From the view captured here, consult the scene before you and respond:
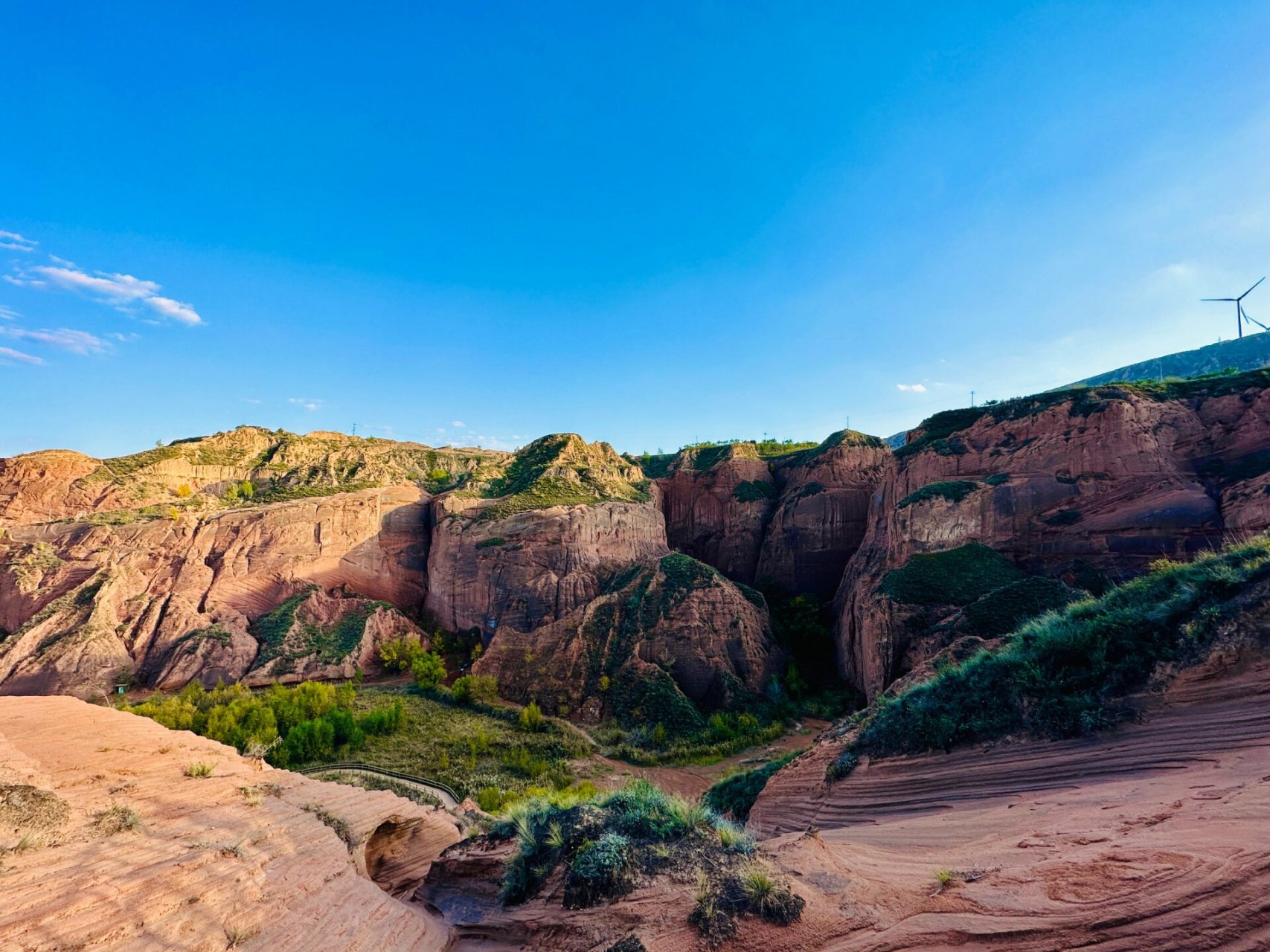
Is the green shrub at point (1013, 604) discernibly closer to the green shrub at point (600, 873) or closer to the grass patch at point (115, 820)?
the green shrub at point (600, 873)

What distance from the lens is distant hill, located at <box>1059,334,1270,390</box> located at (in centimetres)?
6275

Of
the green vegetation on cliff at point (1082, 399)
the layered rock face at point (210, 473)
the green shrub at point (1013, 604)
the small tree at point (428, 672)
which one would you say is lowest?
the small tree at point (428, 672)

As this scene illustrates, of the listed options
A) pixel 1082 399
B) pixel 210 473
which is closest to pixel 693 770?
→ pixel 1082 399

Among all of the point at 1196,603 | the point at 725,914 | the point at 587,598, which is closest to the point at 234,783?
the point at 725,914

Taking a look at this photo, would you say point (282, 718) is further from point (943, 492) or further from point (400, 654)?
point (943, 492)

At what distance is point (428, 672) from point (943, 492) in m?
30.9

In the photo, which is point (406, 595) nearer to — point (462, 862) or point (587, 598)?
point (587, 598)

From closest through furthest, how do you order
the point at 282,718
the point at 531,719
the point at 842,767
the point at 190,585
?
the point at 842,767 → the point at 282,718 → the point at 531,719 → the point at 190,585

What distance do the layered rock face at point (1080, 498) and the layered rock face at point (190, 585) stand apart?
3089 centimetres

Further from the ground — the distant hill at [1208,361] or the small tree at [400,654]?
the distant hill at [1208,361]

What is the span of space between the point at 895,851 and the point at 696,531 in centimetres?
4068

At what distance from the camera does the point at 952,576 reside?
24891 mm

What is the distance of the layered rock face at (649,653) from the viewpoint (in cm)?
2641

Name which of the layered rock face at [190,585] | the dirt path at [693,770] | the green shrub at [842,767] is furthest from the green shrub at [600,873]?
the layered rock face at [190,585]
